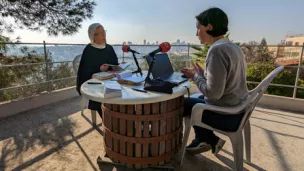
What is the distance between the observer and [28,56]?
4.27 meters

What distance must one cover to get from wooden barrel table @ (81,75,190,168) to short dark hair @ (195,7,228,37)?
1.71 feet

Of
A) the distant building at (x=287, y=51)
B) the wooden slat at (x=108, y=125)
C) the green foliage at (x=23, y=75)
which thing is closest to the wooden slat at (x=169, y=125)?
the wooden slat at (x=108, y=125)

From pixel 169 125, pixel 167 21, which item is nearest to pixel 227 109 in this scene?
pixel 169 125

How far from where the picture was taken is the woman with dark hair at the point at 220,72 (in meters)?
1.35

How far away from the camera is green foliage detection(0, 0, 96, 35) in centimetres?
369

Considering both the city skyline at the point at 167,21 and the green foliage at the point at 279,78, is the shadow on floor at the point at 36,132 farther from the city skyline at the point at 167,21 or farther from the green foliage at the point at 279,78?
the green foliage at the point at 279,78

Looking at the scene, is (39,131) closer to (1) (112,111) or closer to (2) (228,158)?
(1) (112,111)

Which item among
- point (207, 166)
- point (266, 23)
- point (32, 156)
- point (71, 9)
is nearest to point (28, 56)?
point (71, 9)

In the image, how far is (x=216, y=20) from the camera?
143cm

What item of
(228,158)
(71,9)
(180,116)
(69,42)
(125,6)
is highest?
(125,6)

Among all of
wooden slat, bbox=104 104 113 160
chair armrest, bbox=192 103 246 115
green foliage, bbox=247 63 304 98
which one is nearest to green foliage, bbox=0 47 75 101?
wooden slat, bbox=104 104 113 160

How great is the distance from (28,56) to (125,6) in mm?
2690

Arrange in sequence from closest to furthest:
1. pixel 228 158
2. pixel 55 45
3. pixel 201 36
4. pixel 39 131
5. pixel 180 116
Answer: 1. pixel 201 36
2. pixel 180 116
3. pixel 228 158
4. pixel 39 131
5. pixel 55 45

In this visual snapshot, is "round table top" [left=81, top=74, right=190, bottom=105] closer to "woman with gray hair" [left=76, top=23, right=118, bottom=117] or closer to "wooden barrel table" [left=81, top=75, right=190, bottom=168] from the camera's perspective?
"wooden barrel table" [left=81, top=75, right=190, bottom=168]
